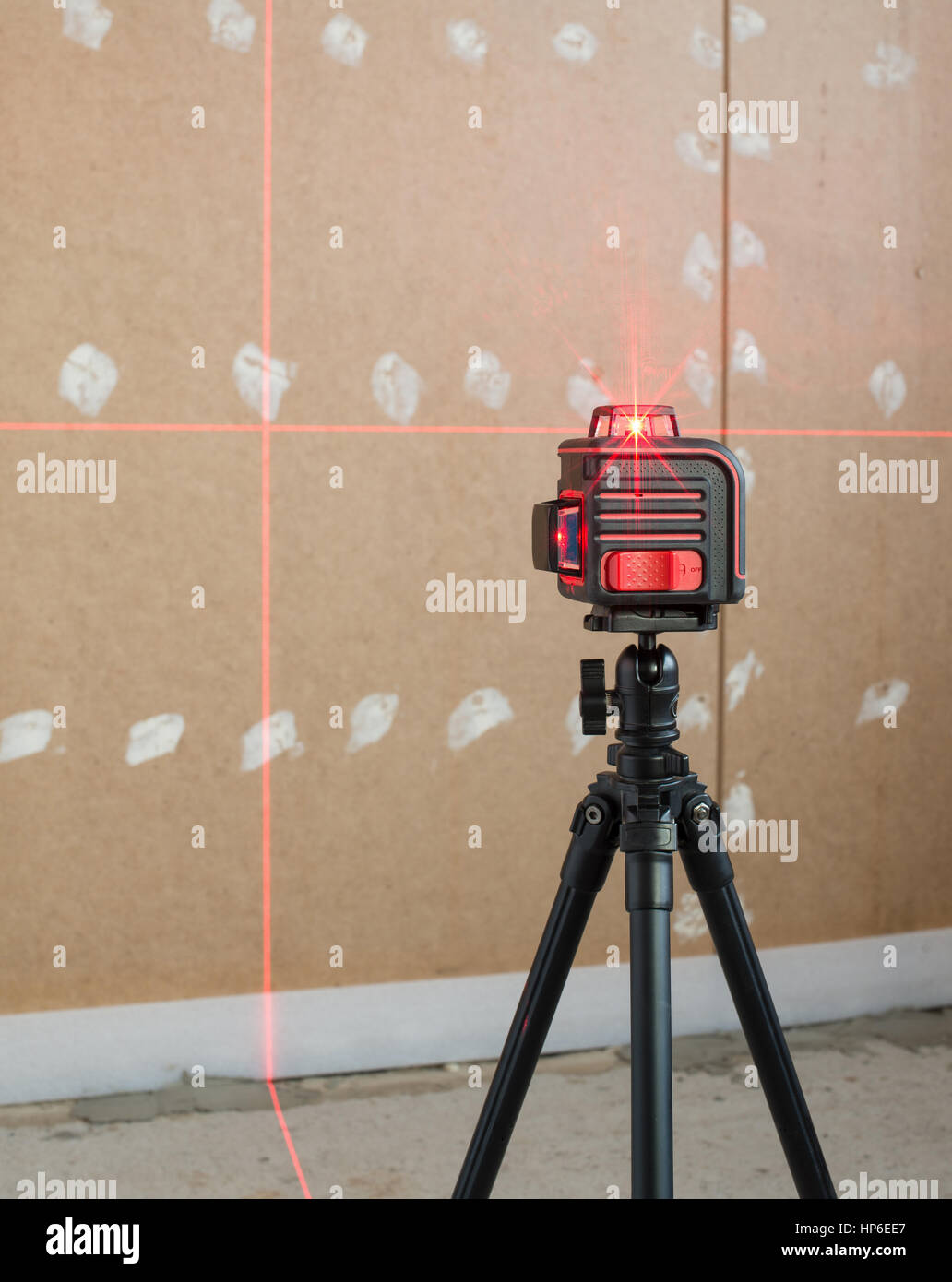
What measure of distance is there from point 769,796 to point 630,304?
1.11 m

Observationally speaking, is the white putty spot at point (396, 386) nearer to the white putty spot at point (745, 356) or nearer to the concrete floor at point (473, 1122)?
the white putty spot at point (745, 356)

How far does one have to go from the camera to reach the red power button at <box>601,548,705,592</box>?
4.08 feet

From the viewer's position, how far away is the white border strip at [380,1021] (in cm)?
237

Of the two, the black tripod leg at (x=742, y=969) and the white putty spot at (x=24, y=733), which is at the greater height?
the white putty spot at (x=24, y=733)

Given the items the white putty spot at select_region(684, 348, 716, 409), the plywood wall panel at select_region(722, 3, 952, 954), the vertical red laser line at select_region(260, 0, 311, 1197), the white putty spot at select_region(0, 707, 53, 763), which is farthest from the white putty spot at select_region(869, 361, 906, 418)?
the white putty spot at select_region(0, 707, 53, 763)

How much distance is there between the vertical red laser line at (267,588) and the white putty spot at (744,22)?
0.96m

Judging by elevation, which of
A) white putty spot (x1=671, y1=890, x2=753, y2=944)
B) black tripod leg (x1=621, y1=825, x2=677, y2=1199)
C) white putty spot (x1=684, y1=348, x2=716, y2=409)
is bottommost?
white putty spot (x1=671, y1=890, x2=753, y2=944)

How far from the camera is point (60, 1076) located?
2357 millimetres

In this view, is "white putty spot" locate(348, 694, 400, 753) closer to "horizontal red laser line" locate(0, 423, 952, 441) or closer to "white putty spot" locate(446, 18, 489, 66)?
"horizontal red laser line" locate(0, 423, 952, 441)

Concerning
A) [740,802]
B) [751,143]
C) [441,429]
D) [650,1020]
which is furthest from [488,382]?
[650,1020]

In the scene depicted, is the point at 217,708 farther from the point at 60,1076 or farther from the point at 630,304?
the point at 630,304

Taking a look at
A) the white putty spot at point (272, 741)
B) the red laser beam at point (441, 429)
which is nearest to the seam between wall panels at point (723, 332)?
the red laser beam at point (441, 429)

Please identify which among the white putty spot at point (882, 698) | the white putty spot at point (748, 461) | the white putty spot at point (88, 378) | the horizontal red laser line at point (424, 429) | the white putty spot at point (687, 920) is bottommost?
the white putty spot at point (687, 920)

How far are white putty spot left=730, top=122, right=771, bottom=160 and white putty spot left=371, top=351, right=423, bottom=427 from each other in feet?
2.78
